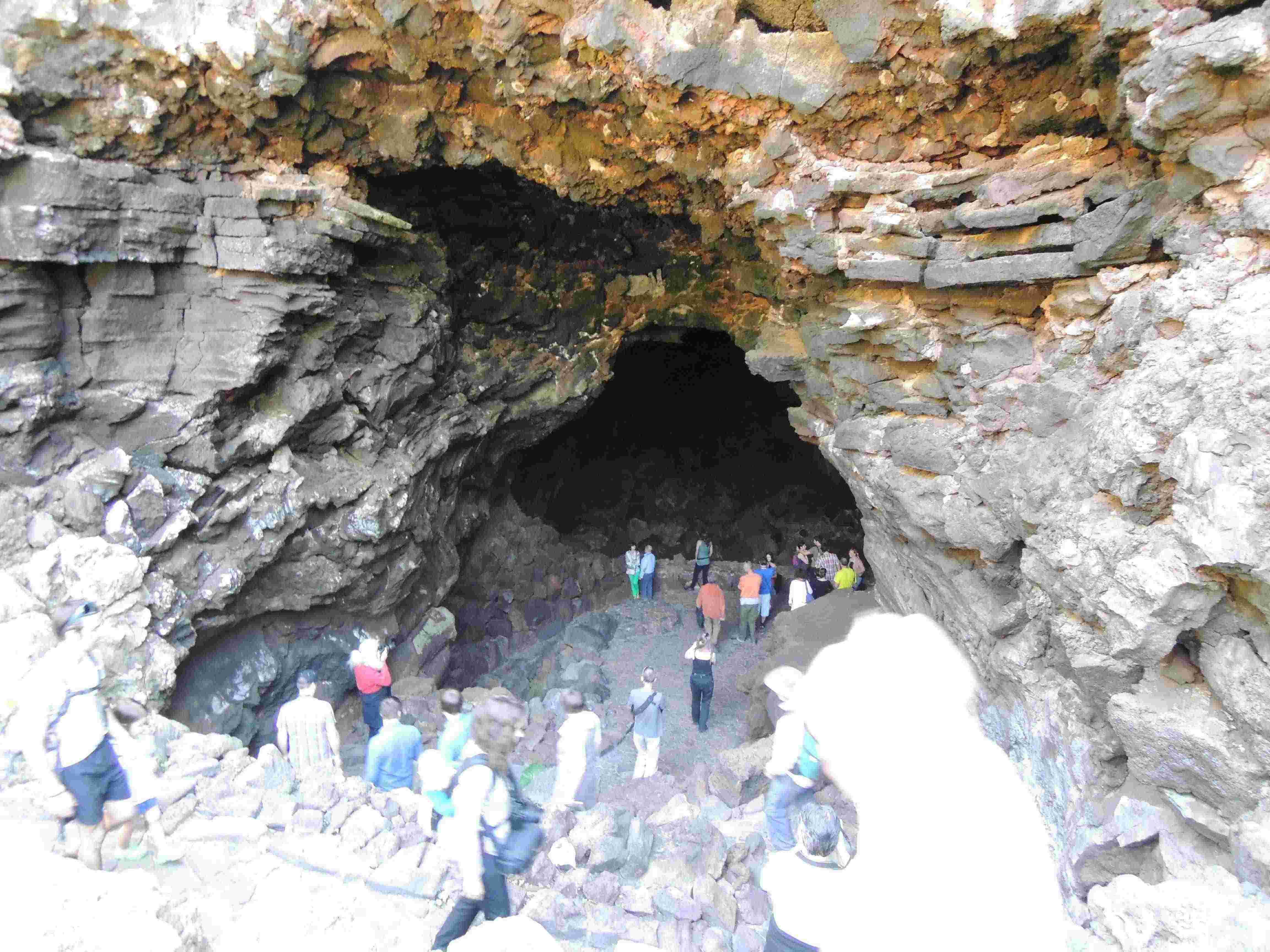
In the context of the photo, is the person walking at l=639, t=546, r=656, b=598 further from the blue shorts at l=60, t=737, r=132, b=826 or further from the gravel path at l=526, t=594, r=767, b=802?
the blue shorts at l=60, t=737, r=132, b=826

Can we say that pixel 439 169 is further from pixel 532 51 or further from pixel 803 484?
pixel 803 484

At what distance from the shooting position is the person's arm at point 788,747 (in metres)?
4.51

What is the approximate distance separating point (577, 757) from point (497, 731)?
1.96 meters

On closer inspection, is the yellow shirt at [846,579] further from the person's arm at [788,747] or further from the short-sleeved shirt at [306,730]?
the short-sleeved shirt at [306,730]

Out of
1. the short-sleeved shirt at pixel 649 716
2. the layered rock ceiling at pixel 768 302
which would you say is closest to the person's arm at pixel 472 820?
the short-sleeved shirt at pixel 649 716

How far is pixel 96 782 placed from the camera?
3.79 meters

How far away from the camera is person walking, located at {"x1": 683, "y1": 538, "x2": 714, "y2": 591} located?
508 inches

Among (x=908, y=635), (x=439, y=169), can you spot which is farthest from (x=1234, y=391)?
(x=439, y=169)

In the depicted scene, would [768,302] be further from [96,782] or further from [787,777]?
[96,782]

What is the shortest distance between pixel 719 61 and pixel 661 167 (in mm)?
1787

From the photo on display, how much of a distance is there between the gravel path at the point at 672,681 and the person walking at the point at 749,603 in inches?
7.6

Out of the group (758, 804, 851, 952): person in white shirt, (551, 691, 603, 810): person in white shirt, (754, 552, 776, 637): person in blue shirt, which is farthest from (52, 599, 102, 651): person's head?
(754, 552, 776, 637): person in blue shirt

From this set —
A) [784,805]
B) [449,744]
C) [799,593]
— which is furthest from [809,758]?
[799,593]

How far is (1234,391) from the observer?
327cm
